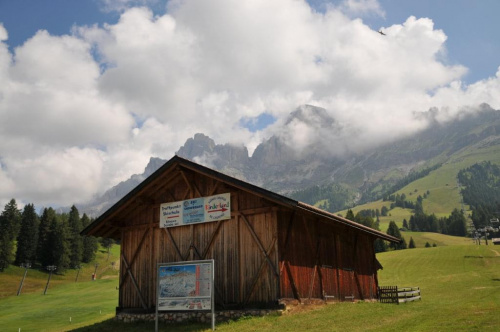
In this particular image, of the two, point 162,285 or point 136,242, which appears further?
point 136,242

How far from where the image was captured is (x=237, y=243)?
22016 millimetres

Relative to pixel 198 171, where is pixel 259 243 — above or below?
below

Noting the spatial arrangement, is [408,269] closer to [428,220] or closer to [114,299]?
[114,299]

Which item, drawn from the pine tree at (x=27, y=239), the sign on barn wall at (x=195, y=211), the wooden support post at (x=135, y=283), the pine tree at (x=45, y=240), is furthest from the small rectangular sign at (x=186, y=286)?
the pine tree at (x=27, y=239)

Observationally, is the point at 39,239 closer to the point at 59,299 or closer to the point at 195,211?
the point at 59,299

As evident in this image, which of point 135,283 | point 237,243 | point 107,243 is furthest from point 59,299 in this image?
point 107,243

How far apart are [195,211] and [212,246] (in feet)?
7.41

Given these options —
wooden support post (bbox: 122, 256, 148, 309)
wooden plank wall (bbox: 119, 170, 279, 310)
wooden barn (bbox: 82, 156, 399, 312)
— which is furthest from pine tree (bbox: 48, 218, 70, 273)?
wooden support post (bbox: 122, 256, 148, 309)

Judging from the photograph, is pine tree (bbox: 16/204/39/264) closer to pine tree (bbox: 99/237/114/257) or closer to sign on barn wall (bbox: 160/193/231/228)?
pine tree (bbox: 99/237/114/257)

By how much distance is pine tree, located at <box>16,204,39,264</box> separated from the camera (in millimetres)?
100619

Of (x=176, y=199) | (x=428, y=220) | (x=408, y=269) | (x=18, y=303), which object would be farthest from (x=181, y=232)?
(x=428, y=220)

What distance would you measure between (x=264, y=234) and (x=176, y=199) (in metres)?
6.42

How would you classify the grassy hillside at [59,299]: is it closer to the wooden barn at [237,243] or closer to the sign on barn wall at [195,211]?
the wooden barn at [237,243]

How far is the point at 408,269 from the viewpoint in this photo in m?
75.8
